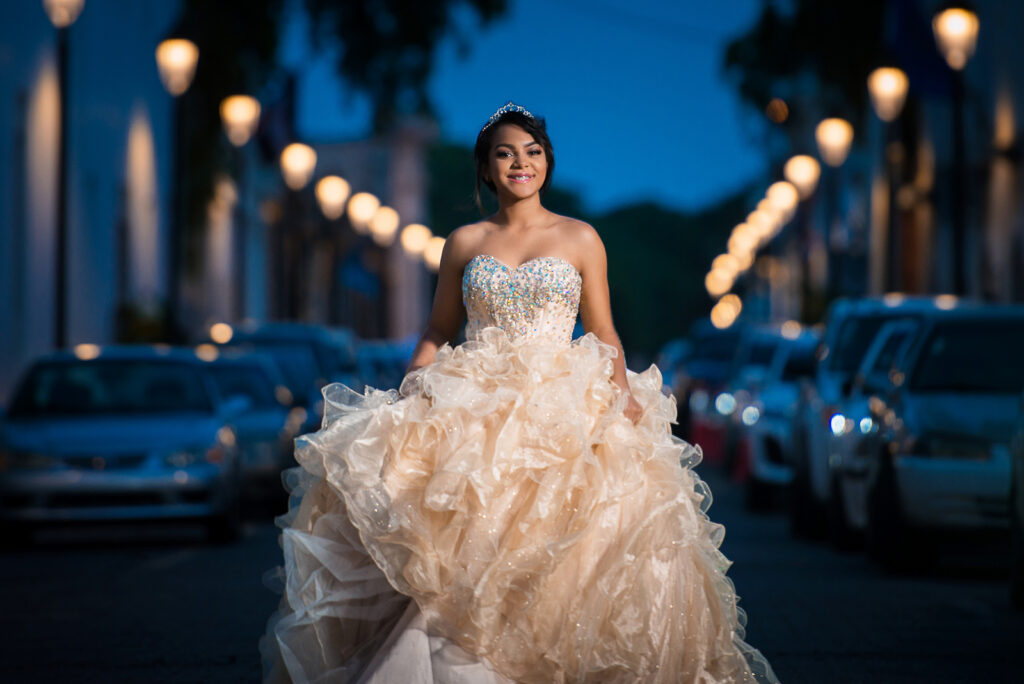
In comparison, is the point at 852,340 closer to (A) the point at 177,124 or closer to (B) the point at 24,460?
(B) the point at 24,460

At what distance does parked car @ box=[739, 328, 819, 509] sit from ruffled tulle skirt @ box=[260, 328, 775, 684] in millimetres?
11812

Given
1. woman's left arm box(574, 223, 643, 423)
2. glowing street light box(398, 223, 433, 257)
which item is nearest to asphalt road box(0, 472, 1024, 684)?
woman's left arm box(574, 223, 643, 423)

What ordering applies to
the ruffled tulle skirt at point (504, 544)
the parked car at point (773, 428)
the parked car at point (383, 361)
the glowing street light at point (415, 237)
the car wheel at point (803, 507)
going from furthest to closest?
the glowing street light at point (415, 237), the parked car at point (383, 361), the parked car at point (773, 428), the car wheel at point (803, 507), the ruffled tulle skirt at point (504, 544)

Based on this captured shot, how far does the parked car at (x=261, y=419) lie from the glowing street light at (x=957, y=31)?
8615 mm

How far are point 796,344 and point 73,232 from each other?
14.1 m

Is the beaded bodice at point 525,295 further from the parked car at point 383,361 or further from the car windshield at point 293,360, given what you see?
the parked car at point 383,361

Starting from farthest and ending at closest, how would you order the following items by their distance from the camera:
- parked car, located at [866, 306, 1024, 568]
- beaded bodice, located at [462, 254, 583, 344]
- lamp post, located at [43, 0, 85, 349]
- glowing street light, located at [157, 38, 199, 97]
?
glowing street light, located at [157, 38, 199, 97]
lamp post, located at [43, 0, 85, 349]
parked car, located at [866, 306, 1024, 568]
beaded bodice, located at [462, 254, 583, 344]

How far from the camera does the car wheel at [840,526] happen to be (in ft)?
48.3

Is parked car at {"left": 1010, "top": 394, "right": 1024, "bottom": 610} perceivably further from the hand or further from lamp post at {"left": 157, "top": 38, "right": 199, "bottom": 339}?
lamp post at {"left": 157, "top": 38, "right": 199, "bottom": 339}

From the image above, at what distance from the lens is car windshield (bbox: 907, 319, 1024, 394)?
1300 centimetres

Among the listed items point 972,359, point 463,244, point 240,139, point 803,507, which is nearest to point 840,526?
point 803,507

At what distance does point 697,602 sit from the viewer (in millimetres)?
6426

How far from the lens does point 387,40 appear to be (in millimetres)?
39531

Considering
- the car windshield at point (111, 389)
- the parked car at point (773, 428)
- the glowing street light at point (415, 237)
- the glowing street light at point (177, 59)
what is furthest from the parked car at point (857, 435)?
the glowing street light at point (415, 237)
